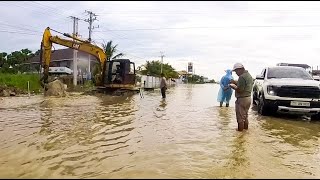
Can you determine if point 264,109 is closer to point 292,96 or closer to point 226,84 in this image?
point 292,96

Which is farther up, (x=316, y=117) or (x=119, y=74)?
(x=119, y=74)

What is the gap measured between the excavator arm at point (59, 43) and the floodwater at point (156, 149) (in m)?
12.5

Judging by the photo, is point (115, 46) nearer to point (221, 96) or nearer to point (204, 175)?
point (221, 96)

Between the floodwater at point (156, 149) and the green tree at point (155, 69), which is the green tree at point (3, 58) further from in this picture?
the floodwater at point (156, 149)

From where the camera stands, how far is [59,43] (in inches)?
931

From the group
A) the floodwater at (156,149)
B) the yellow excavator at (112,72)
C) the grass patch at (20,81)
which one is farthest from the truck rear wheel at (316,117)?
the grass patch at (20,81)

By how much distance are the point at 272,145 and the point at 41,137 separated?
4853 mm

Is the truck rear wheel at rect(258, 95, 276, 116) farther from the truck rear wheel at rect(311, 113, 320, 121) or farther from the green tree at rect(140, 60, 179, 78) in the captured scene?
the green tree at rect(140, 60, 179, 78)

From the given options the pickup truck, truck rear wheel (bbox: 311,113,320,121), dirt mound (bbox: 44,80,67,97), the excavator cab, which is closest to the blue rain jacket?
the pickup truck

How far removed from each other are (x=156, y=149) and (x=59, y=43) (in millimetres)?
18374

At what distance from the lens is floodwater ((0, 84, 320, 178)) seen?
17.9 ft

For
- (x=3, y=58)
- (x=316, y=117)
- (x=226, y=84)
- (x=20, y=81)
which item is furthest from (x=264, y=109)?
(x=3, y=58)

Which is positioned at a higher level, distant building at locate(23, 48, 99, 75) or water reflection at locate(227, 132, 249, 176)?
distant building at locate(23, 48, 99, 75)

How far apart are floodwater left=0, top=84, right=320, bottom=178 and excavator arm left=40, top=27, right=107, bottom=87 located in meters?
12.5
